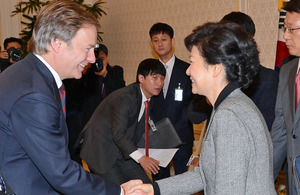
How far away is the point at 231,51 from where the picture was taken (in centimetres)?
167

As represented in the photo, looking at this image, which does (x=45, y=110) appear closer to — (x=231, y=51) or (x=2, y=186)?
(x=2, y=186)

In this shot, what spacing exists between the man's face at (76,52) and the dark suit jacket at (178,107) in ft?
6.95

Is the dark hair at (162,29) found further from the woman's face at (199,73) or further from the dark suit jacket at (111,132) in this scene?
the woman's face at (199,73)

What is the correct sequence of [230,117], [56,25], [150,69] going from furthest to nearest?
[150,69] < [56,25] < [230,117]

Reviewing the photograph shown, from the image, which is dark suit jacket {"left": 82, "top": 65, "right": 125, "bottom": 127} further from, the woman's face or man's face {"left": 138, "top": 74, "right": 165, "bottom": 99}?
the woman's face

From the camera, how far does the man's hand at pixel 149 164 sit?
10.6 ft

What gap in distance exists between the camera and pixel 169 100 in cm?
402

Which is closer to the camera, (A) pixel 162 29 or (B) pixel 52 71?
(B) pixel 52 71

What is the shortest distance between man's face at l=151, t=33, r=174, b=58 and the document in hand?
3.40 ft

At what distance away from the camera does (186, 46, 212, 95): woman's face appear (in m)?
1.73

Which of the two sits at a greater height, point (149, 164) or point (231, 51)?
point (231, 51)

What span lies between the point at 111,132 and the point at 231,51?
1834 mm

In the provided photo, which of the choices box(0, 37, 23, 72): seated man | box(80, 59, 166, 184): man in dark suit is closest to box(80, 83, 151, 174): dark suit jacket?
box(80, 59, 166, 184): man in dark suit

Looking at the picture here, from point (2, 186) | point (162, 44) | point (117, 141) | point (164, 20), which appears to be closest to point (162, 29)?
point (162, 44)
